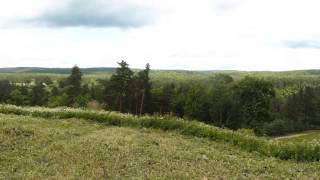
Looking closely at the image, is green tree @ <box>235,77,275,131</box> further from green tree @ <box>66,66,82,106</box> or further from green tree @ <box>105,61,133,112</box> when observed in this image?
green tree @ <box>66,66,82,106</box>

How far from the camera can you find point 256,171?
17.0 metres

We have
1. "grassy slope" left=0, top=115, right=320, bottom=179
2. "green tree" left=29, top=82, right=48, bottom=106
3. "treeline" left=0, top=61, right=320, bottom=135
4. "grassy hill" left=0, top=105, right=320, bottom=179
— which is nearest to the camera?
"grassy slope" left=0, top=115, right=320, bottom=179

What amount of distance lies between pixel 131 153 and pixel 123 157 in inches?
27.3

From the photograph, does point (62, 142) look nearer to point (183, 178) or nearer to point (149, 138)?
point (149, 138)

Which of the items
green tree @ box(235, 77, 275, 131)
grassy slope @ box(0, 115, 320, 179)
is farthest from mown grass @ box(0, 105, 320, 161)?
green tree @ box(235, 77, 275, 131)

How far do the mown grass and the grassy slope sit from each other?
730mm

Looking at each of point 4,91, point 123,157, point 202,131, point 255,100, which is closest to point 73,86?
point 4,91

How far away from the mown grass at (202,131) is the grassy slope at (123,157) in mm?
730

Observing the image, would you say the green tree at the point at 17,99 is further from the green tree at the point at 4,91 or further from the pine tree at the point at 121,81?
the pine tree at the point at 121,81

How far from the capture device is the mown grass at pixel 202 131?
2030 centimetres

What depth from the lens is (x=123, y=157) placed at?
1816cm

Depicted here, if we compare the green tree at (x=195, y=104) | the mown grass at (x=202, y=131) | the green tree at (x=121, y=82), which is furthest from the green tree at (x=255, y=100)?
the mown grass at (x=202, y=131)

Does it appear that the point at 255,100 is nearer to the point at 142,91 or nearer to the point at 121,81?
the point at 142,91

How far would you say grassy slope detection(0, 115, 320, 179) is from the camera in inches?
624
